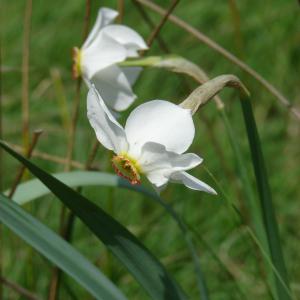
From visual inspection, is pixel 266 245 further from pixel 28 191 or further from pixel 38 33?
pixel 38 33

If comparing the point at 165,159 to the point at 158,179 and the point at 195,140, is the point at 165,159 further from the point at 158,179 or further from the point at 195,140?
the point at 195,140

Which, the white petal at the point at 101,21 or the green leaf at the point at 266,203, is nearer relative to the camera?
the green leaf at the point at 266,203

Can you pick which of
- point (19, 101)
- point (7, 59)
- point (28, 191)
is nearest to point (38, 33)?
point (7, 59)

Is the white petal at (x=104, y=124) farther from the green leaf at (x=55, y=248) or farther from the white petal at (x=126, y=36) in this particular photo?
the white petal at (x=126, y=36)

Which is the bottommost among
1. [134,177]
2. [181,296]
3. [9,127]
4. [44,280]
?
[44,280]

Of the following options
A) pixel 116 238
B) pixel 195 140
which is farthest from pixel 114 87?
pixel 195 140

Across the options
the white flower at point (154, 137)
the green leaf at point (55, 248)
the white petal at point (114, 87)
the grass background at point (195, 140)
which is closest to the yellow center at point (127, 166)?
the white flower at point (154, 137)

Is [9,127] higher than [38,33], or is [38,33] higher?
[38,33]
